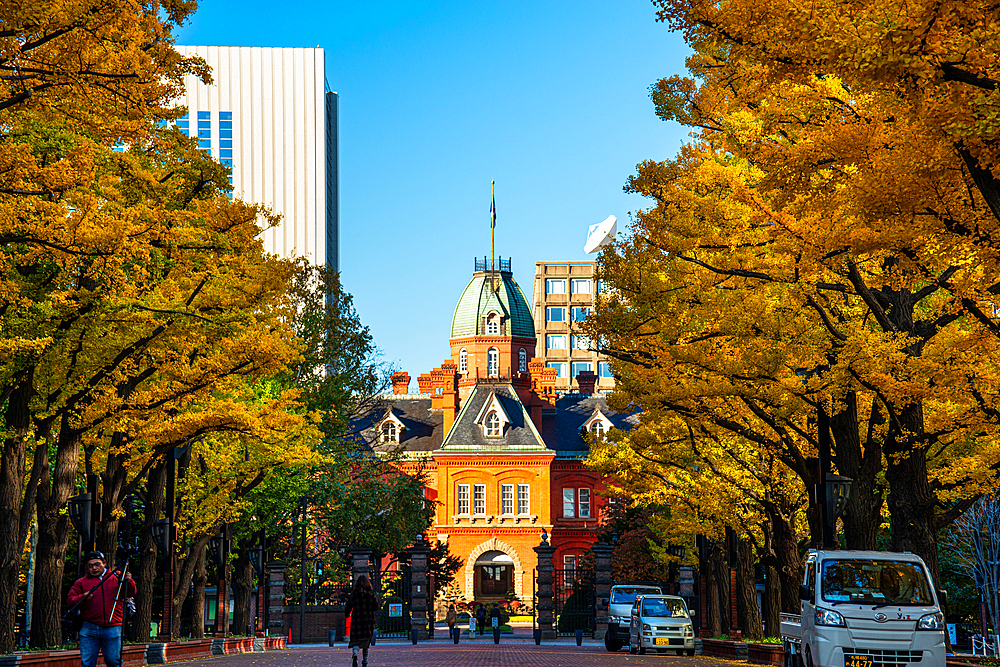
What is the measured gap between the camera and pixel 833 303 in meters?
18.6

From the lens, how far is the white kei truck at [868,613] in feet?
43.4

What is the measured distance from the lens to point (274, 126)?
102 m

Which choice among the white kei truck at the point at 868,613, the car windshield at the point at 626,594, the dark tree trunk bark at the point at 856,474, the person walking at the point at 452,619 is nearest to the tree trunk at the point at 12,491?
the white kei truck at the point at 868,613

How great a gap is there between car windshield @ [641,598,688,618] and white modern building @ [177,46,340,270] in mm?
76633

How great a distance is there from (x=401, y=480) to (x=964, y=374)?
35494mm

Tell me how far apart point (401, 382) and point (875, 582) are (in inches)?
2910

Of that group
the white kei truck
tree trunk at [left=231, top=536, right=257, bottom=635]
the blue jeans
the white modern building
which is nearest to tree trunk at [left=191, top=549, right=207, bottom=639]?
tree trunk at [left=231, top=536, right=257, bottom=635]

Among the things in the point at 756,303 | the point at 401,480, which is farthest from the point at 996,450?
the point at 401,480

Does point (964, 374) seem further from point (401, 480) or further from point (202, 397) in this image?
point (401, 480)

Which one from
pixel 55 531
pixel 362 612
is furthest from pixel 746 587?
pixel 55 531

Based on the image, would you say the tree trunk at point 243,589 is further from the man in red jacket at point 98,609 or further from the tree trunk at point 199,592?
the man in red jacket at point 98,609

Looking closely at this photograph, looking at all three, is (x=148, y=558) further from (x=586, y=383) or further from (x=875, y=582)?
(x=586, y=383)

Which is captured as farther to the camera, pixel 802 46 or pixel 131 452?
pixel 131 452

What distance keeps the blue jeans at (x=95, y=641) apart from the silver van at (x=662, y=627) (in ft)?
53.2
